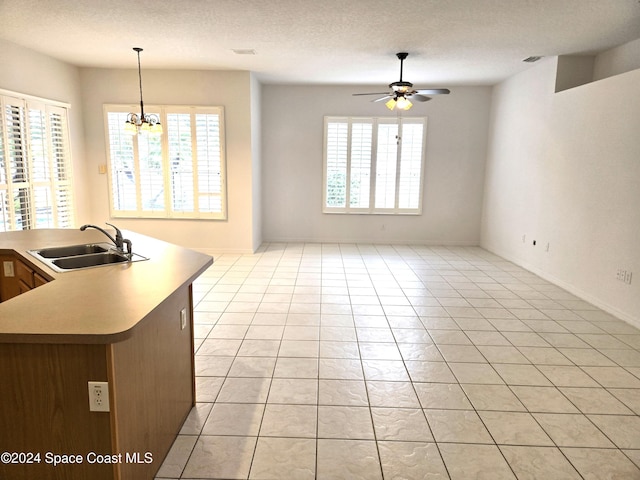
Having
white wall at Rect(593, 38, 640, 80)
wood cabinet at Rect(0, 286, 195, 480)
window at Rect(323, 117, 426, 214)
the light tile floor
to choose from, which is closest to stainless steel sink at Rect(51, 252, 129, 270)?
the light tile floor

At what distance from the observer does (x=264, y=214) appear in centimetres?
778

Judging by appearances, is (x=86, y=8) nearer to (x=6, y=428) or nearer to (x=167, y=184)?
(x=167, y=184)

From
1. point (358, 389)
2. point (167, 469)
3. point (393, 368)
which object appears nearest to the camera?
point (167, 469)

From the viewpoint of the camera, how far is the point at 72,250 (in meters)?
2.89

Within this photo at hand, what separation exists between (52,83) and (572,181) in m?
6.94

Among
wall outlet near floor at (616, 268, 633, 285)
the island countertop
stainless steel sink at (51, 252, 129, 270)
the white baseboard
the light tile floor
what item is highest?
the island countertop

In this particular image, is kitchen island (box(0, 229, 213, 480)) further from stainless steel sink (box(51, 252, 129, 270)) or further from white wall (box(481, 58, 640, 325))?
white wall (box(481, 58, 640, 325))

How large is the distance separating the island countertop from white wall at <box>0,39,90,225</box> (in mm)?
3059

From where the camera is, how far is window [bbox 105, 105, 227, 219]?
6.34 metres

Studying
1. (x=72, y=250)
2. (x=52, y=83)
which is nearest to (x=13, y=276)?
(x=72, y=250)

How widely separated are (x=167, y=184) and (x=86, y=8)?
2998mm

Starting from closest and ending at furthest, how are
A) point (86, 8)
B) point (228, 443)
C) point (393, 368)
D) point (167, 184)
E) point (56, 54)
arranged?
point (228, 443), point (393, 368), point (86, 8), point (56, 54), point (167, 184)

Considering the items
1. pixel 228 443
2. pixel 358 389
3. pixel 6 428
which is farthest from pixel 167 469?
pixel 358 389

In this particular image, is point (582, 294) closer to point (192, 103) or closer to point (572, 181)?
point (572, 181)
